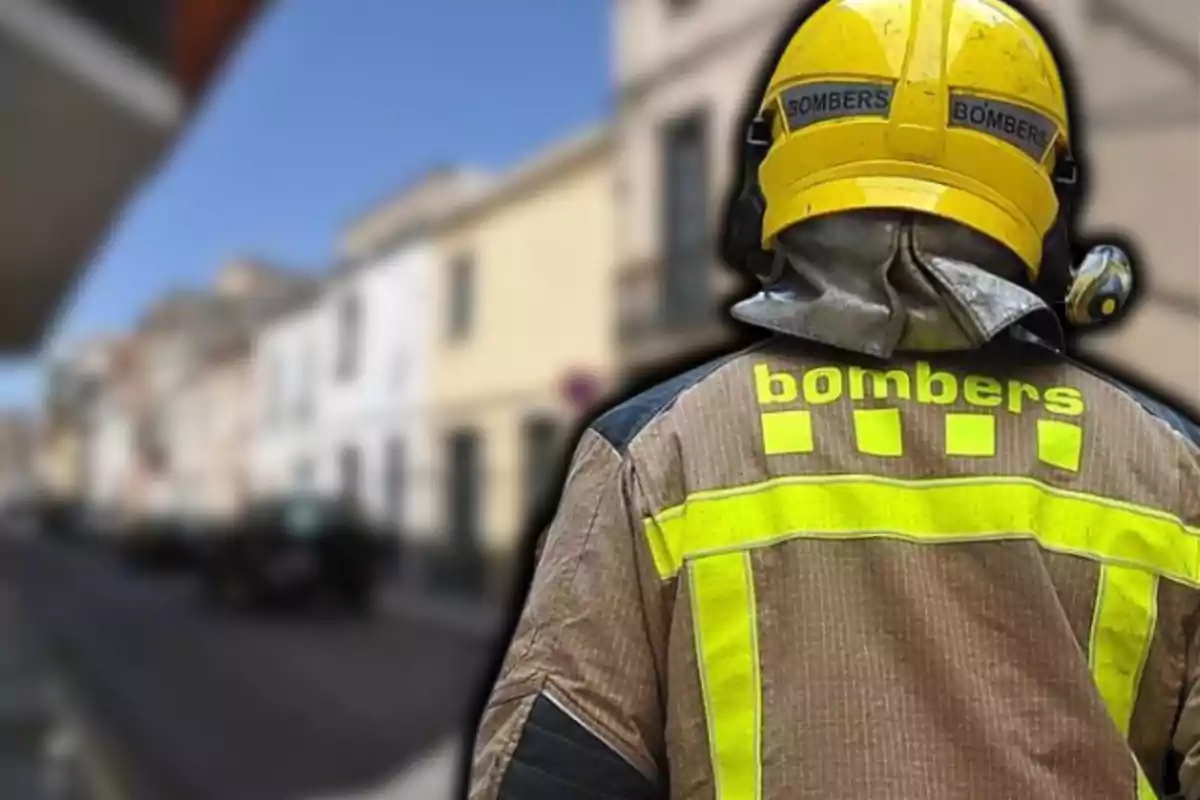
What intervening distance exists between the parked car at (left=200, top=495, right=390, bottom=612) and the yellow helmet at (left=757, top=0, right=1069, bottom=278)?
1.27 meters

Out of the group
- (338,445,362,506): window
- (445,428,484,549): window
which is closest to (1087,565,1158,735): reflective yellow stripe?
(445,428,484,549): window

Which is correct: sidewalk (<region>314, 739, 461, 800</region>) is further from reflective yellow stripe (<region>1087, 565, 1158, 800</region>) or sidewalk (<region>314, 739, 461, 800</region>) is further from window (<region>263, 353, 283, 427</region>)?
reflective yellow stripe (<region>1087, 565, 1158, 800</region>)

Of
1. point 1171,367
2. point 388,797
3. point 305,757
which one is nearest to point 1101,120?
point 1171,367

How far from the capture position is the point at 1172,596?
618mm

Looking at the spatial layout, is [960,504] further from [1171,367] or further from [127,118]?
[127,118]

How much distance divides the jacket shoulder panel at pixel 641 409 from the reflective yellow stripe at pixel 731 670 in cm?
8

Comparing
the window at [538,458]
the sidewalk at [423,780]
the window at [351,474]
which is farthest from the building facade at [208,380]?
the sidewalk at [423,780]

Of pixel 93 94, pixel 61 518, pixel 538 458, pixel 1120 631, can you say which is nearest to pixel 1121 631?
pixel 1120 631

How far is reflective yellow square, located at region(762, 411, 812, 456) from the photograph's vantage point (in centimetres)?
61

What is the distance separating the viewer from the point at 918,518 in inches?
23.4

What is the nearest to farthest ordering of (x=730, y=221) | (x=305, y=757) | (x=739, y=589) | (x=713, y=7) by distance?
(x=739, y=589) → (x=730, y=221) → (x=713, y=7) → (x=305, y=757)

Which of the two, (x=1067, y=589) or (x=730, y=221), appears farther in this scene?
(x=730, y=221)

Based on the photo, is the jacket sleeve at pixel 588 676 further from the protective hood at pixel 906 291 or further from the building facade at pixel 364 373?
the building facade at pixel 364 373

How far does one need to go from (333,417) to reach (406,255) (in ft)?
0.90
